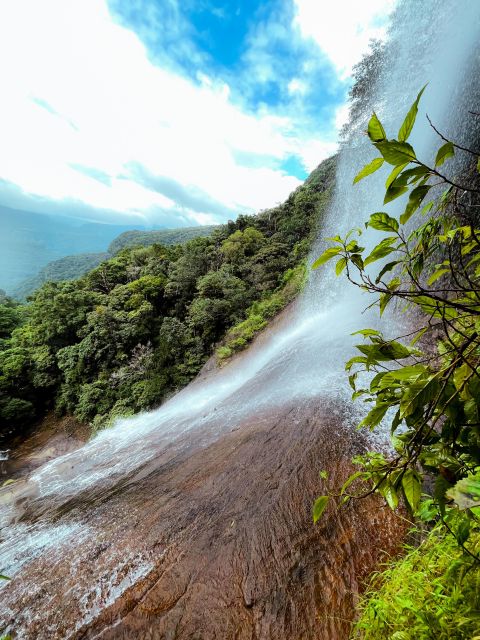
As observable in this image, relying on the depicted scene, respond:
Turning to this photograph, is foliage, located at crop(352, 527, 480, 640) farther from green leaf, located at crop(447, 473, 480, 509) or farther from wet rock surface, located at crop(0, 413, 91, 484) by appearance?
wet rock surface, located at crop(0, 413, 91, 484)

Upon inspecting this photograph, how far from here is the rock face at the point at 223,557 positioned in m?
2.73

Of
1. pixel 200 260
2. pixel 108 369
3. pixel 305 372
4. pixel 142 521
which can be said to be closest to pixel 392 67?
pixel 200 260

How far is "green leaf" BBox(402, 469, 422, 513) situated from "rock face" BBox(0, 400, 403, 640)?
100 inches

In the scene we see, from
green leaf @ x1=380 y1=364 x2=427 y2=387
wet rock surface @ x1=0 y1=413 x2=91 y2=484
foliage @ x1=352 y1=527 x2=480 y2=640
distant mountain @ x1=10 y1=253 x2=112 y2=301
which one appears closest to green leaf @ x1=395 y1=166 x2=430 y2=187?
green leaf @ x1=380 y1=364 x2=427 y2=387

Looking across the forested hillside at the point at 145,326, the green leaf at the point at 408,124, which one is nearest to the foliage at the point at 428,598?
the green leaf at the point at 408,124

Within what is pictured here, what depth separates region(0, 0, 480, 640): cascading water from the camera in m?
2.81

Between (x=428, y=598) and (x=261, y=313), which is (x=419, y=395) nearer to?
(x=428, y=598)

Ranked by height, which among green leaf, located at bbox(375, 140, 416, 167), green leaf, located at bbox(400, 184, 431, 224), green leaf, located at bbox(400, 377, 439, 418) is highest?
green leaf, located at bbox(375, 140, 416, 167)

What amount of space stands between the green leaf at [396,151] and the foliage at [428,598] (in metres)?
1.78

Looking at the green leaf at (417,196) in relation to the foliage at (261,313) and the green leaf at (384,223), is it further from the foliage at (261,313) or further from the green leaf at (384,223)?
the foliage at (261,313)

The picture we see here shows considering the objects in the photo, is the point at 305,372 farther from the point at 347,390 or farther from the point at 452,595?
the point at 452,595

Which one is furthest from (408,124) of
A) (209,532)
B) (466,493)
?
(209,532)

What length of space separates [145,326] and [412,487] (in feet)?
66.0

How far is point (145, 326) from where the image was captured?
1984 cm
